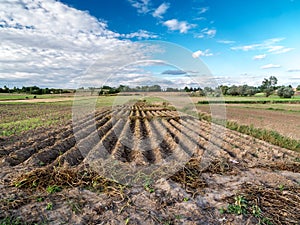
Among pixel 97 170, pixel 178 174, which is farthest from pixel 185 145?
pixel 97 170

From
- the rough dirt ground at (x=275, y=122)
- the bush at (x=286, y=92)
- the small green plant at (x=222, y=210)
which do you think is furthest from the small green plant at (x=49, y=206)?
the bush at (x=286, y=92)

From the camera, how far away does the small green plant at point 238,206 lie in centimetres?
331

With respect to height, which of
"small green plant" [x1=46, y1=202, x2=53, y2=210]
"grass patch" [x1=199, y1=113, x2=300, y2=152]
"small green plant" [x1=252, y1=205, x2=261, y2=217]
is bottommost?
"grass patch" [x1=199, y1=113, x2=300, y2=152]

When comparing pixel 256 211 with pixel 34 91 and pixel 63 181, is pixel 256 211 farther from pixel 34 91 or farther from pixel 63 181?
pixel 34 91

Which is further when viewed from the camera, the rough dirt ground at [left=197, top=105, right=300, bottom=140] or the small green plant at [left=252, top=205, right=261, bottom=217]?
the rough dirt ground at [left=197, top=105, right=300, bottom=140]

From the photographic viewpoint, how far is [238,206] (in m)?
3.41

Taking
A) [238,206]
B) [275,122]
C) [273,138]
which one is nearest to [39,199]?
[238,206]

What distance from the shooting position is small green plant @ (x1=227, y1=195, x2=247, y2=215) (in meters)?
3.31

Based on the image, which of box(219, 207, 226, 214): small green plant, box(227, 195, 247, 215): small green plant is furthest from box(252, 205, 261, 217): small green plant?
box(219, 207, 226, 214): small green plant

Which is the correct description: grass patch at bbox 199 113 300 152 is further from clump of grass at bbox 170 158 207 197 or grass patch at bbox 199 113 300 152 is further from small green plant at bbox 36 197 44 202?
small green plant at bbox 36 197 44 202

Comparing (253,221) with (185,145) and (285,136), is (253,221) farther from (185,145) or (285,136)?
(285,136)

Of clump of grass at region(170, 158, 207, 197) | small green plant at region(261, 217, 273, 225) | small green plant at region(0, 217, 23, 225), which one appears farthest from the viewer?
clump of grass at region(170, 158, 207, 197)

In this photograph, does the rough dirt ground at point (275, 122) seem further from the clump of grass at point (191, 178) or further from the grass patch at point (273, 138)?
the clump of grass at point (191, 178)

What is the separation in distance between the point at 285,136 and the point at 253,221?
9.04 meters
